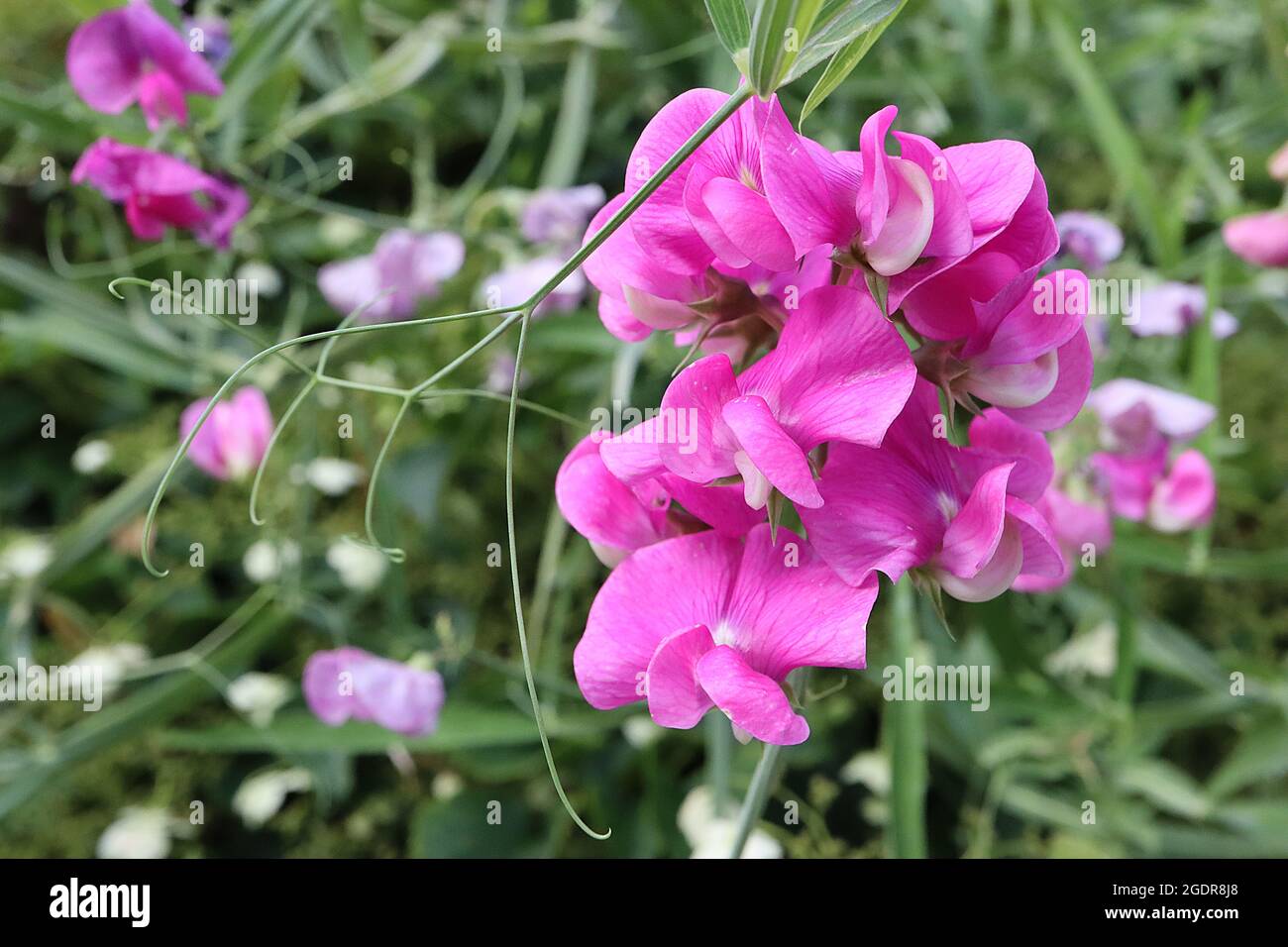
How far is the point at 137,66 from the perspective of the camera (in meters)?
0.53

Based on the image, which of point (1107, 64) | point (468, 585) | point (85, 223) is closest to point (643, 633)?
point (468, 585)

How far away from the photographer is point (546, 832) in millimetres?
706

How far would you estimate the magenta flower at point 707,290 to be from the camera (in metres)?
0.27

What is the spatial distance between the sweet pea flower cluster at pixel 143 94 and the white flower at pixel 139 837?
0.40 m

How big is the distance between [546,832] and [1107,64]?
692 mm

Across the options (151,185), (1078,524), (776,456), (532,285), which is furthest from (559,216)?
(776,456)

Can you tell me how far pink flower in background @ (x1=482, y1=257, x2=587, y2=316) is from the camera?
616 mm

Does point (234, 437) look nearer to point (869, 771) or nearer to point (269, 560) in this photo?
point (269, 560)

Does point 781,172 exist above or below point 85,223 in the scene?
below

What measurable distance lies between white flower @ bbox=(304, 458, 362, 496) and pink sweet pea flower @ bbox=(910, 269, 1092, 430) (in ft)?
1.80
